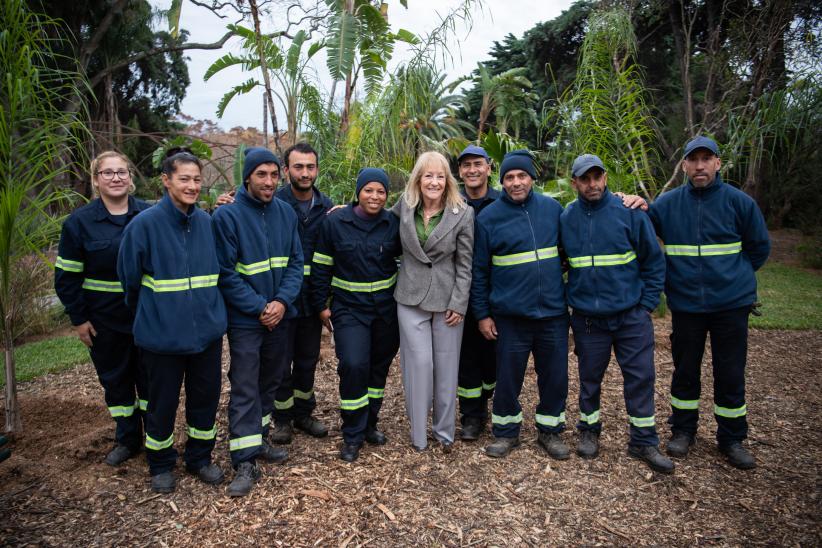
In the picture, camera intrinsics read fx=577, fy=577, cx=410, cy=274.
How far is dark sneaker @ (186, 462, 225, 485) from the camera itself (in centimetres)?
398

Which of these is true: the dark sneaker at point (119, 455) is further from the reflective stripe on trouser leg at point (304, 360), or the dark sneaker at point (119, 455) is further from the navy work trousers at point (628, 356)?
the navy work trousers at point (628, 356)

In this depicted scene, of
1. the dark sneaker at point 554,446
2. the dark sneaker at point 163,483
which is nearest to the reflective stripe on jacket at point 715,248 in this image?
the dark sneaker at point 554,446

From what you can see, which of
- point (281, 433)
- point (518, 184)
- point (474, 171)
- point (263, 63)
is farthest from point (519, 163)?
point (263, 63)

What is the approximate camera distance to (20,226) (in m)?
4.29

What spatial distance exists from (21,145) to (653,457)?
520 cm

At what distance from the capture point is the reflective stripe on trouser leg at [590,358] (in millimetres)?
4305

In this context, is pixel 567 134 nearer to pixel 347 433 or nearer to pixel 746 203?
pixel 746 203

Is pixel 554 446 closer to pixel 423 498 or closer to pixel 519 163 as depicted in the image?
pixel 423 498

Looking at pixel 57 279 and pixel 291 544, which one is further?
pixel 57 279

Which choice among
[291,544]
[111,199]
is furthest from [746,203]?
[111,199]

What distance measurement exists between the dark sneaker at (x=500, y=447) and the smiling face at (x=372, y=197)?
2.02m

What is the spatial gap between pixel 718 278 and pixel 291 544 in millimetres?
3402

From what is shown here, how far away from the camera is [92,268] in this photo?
4.08 m

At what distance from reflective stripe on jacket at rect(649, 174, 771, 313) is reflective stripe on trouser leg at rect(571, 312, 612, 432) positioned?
2.09ft
